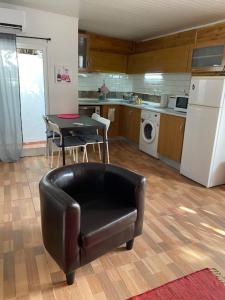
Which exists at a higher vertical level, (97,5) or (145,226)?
(97,5)

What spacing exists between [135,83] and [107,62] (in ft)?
3.21

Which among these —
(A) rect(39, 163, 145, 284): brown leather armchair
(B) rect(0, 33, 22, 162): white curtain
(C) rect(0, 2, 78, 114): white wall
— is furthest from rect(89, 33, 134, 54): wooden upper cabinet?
(A) rect(39, 163, 145, 284): brown leather armchair

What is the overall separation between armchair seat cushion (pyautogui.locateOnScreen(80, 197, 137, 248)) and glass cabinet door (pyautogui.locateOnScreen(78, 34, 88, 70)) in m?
3.54

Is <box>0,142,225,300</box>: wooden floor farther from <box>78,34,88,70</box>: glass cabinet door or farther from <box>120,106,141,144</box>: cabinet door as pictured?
<box>78,34,88,70</box>: glass cabinet door

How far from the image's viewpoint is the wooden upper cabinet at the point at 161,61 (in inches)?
145

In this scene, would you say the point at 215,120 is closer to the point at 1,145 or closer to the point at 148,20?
the point at 148,20

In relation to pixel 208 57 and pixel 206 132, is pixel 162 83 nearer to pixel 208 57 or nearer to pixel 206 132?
pixel 208 57

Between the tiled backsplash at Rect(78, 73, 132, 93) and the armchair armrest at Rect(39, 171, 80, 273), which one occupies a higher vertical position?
the tiled backsplash at Rect(78, 73, 132, 93)

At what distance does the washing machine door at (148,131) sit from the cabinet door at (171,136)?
0.62 feet

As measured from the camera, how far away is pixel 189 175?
10.6 feet

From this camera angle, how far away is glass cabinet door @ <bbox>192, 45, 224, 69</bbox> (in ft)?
10.2

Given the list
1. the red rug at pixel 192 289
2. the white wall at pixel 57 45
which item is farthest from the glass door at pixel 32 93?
the red rug at pixel 192 289

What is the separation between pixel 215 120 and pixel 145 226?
5.09 ft

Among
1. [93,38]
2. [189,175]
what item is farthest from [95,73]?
[189,175]
